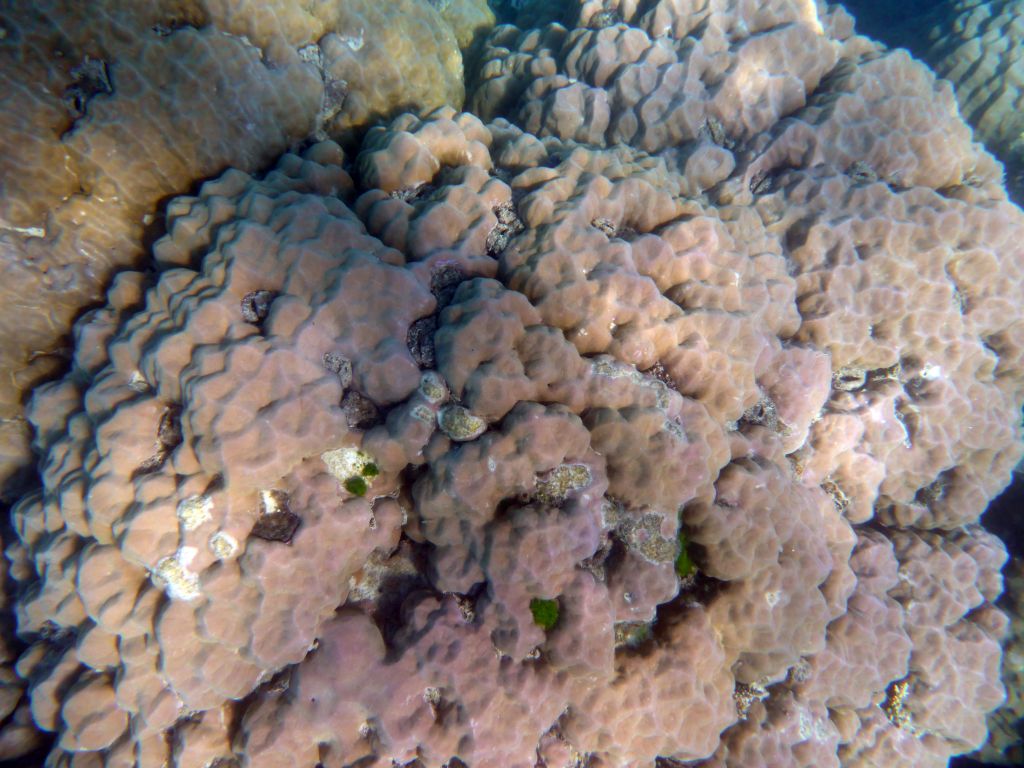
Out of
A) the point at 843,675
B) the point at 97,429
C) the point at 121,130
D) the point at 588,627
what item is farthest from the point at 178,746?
the point at 843,675

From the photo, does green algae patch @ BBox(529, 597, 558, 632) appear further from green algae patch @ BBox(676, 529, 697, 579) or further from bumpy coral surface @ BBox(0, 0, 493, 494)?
bumpy coral surface @ BBox(0, 0, 493, 494)

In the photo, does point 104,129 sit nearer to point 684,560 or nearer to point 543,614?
point 543,614

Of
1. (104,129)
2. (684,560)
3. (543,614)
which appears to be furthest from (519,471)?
(104,129)

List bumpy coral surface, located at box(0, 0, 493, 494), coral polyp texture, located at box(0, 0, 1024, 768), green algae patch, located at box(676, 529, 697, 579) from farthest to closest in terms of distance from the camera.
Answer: green algae patch, located at box(676, 529, 697, 579), bumpy coral surface, located at box(0, 0, 493, 494), coral polyp texture, located at box(0, 0, 1024, 768)

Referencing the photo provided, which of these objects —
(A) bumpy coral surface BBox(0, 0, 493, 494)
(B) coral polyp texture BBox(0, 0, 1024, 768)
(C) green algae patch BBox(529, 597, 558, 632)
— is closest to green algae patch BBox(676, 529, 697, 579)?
(B) coral polyp texture BBox(0, 0, 1024, 768)

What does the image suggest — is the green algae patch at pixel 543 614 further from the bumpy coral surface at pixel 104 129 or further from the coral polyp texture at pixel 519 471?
the bumpy coral surface at pixel 104 129

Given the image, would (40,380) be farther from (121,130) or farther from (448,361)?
(448,361)
